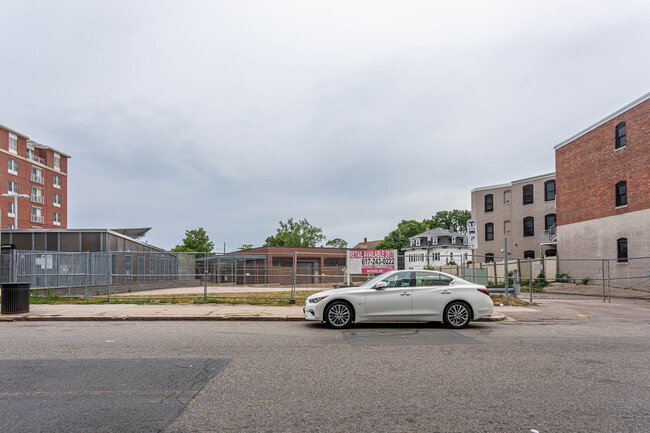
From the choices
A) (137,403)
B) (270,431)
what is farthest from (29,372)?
(270,431)

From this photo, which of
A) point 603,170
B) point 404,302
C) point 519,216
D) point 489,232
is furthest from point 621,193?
point 404,302

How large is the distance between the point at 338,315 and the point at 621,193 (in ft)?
79.0

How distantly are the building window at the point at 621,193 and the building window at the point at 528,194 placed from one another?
17.3 m

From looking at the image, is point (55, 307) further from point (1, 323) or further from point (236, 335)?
point (236, 335)

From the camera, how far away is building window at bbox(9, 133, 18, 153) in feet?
183

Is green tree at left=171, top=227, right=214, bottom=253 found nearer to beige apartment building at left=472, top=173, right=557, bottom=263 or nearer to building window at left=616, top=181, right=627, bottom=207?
beige apartment building at left=472, top=173, right=557, bottom=263

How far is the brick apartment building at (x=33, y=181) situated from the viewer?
54.4 meters

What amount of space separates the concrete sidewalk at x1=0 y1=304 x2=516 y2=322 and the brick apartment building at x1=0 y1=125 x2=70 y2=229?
44.2 m

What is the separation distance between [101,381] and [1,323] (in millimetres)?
8835

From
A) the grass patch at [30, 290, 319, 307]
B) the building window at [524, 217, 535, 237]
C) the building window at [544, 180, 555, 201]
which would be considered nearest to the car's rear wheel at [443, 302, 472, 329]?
the grass patch at [30, 290, 319, 307]

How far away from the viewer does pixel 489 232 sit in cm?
5034

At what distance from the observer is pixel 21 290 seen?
13.9 metres

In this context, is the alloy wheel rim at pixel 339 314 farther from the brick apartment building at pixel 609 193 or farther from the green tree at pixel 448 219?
the green tree at pixel 448 219

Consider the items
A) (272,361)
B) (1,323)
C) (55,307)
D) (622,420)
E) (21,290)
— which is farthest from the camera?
(55,307)
